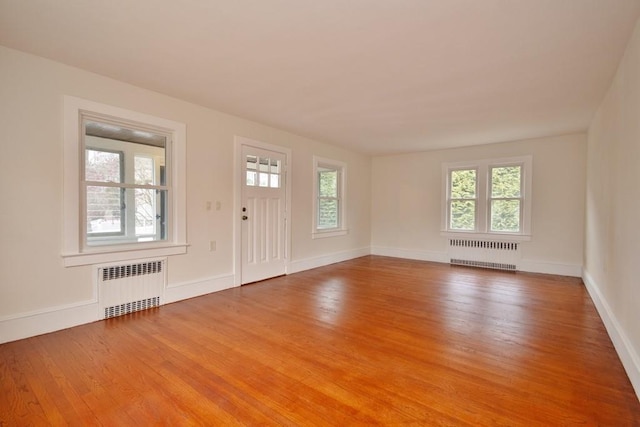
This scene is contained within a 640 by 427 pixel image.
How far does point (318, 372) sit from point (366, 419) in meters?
0.56

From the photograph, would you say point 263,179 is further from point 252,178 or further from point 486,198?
point 486,198

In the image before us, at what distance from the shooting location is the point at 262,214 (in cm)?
490

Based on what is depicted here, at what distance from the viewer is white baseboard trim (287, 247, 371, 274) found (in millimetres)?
5504

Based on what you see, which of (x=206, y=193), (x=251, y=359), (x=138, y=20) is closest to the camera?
(x=138, y=20)

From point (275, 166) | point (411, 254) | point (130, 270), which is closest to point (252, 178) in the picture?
point (275, 166)

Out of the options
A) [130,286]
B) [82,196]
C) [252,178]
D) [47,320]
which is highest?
[252,178]

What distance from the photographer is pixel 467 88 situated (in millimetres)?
3332

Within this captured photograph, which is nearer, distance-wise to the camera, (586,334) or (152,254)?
(586,334)

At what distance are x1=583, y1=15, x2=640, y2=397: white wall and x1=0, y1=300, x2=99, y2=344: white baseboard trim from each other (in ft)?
14.5

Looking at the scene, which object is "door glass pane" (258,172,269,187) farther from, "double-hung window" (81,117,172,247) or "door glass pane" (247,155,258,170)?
"double-hung window" (81,117,172,247)

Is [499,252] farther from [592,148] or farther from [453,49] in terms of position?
[453,49]

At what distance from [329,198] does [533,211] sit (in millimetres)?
3732

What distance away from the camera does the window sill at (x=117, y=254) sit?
9.83 feet

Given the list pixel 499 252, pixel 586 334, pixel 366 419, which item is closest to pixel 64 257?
pixel 366 419
